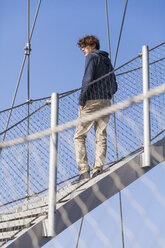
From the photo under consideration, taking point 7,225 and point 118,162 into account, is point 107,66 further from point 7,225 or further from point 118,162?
point 7,225

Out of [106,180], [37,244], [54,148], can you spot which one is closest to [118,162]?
[106,180]

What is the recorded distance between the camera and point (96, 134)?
141 inches

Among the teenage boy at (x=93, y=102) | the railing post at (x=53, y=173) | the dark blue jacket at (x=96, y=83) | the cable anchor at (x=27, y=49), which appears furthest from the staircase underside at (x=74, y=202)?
the cable anchor at (x=27, y=49)

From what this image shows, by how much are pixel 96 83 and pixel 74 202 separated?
907mm

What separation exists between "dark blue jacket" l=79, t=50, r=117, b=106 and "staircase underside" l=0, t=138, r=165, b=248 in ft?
1.66

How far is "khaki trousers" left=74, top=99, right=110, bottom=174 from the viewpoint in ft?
11.6

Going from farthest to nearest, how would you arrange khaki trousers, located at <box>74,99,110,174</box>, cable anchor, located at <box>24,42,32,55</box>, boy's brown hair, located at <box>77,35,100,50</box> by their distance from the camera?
1. cable anchor, located at <box>24,42,32,55</box>
2. boy's brown hair, located at <box>77,35,100,50</box>
3. khaki trousers, located at <box>74,99,110,174</box>

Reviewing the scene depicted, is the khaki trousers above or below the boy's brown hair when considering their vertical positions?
below

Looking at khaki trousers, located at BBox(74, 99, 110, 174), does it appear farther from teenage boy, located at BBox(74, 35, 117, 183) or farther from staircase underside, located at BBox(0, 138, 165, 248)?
staircase underside, located at BBox(0, 138, 165, 248)

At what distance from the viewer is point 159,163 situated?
3482 mm

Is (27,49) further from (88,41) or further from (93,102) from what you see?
(93,102)

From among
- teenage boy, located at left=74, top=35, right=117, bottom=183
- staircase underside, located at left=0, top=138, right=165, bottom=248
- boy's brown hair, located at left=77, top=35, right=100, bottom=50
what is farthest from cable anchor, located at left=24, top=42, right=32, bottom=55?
staircase underside, located at left=0, top=138, right=165, bottom=248

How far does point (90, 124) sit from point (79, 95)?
0.22m

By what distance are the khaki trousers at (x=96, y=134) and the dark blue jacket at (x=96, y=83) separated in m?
0.04
